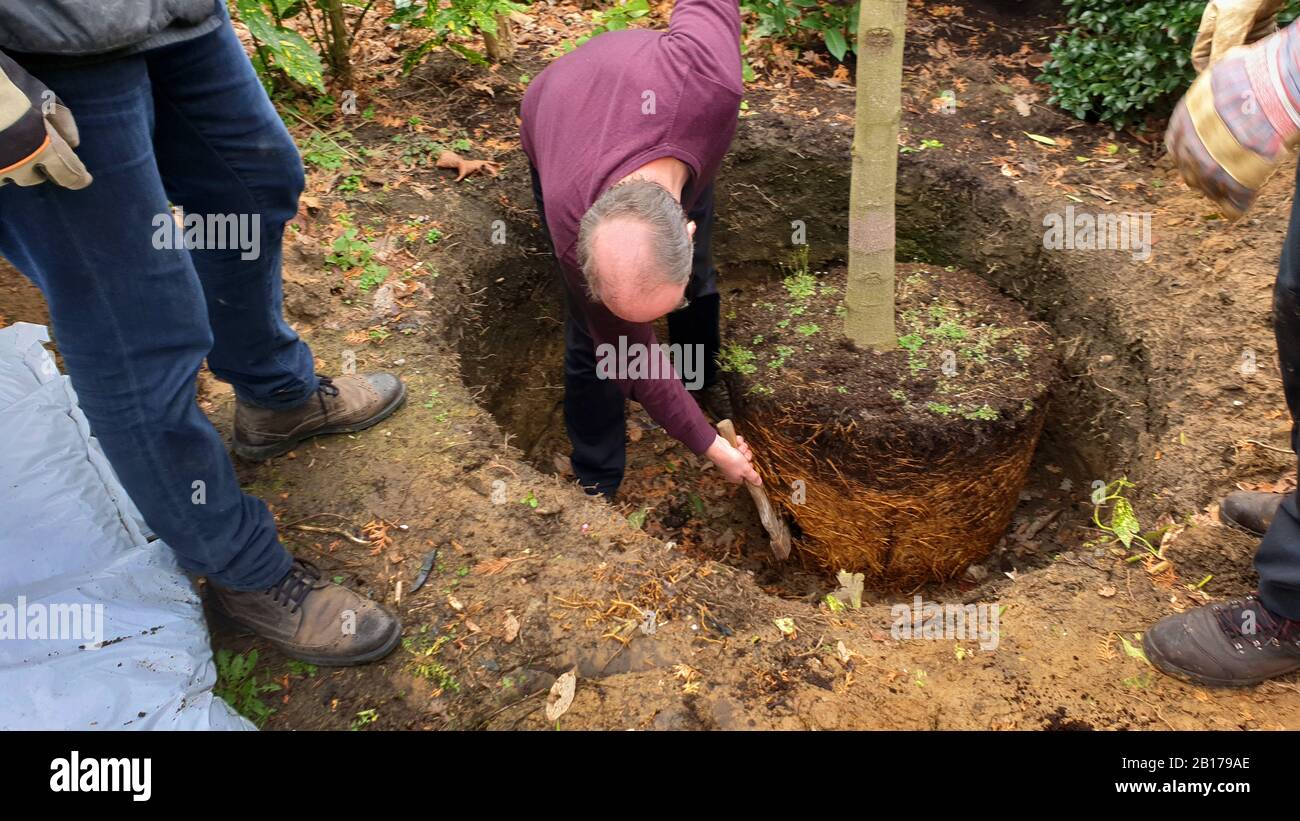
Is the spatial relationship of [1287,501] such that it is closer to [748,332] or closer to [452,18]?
[748,332]

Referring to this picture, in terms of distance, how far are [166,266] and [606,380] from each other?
159 centimetres

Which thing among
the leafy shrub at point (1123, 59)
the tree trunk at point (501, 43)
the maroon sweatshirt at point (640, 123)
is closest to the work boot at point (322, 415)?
the maroon sweatshirt at point (640, 123)

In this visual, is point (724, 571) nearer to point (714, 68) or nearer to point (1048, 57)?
point (714, 68)

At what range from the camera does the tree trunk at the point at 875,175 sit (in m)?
2.44

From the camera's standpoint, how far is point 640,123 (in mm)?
2271

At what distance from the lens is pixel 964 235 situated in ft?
12.7

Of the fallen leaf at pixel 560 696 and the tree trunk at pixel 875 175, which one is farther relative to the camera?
the tree trunk at pixel 875 175

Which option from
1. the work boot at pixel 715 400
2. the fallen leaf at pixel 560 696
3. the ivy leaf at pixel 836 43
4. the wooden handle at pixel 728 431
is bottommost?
the work boot at pixel 715 400

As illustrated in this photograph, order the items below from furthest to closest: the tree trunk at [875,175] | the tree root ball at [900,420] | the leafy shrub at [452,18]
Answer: the leafy shrub at [452,18], the tree root ball at [900,420], the tree trunk at [875,175]

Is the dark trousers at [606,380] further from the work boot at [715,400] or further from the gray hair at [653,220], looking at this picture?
the gray hair at [653,220]

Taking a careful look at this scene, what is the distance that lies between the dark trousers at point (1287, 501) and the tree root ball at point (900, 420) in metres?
Result: 1.09

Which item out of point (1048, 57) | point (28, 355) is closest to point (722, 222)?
point (1048, 57)

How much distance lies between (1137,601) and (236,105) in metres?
2.55

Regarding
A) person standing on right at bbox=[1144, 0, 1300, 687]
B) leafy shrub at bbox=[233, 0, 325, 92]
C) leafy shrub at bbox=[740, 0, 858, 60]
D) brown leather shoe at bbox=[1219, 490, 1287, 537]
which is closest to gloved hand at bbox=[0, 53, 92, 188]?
person standing on right at bbox=[1144, 0, 1300, 687]
